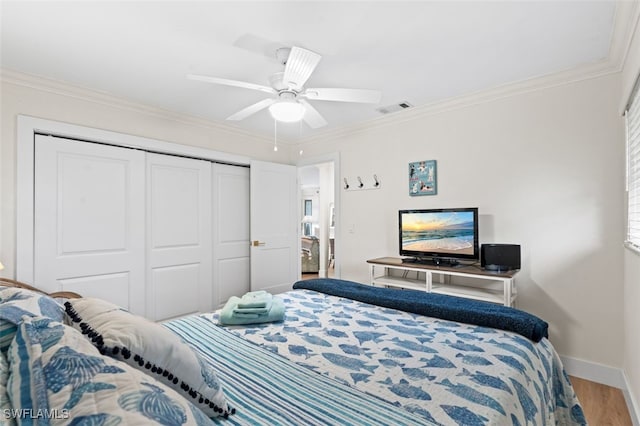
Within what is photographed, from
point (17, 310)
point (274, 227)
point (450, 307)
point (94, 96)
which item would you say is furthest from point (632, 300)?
point (94, 96)

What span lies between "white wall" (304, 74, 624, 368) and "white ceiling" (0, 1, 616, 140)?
362mm

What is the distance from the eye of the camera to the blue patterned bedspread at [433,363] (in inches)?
42.2

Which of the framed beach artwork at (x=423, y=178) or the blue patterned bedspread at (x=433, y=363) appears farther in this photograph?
the framed beach artwork at (x=423, y=178)

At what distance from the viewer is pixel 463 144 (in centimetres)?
317

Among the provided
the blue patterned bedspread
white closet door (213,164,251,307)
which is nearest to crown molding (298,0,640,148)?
white closet door (213,164,251,307)

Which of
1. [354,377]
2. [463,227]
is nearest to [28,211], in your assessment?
[354,377]

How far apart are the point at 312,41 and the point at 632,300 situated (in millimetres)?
2668

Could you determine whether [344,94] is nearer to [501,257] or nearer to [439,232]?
[439,232]

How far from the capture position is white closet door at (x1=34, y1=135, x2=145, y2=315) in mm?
2711

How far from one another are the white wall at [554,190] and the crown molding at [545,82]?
5cm

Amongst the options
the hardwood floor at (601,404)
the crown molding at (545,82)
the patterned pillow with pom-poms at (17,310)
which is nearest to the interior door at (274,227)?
the crown molding at (545,82)

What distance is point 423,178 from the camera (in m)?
3.43

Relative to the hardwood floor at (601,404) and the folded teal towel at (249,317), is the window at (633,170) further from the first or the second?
the folded teal towel at (249,317)

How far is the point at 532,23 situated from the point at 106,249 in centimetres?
389
